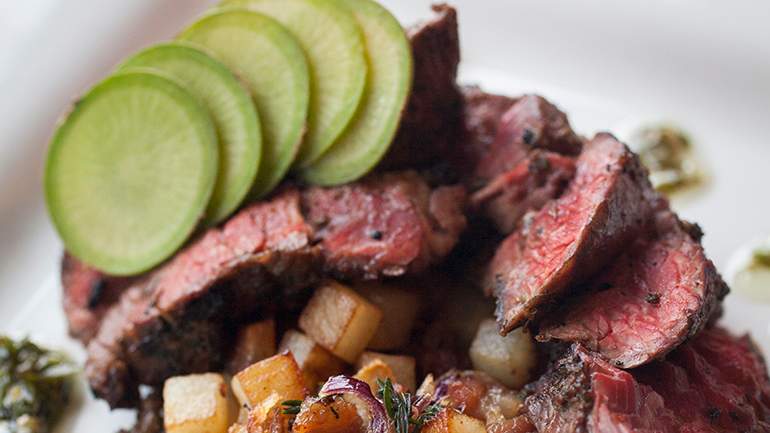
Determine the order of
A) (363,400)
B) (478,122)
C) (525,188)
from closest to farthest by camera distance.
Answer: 1. (363,400)
2. (525,188)
3. (478,122)

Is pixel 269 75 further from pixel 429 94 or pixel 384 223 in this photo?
pixel 384 223

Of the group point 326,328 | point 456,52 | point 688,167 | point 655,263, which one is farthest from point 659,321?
point 688,167

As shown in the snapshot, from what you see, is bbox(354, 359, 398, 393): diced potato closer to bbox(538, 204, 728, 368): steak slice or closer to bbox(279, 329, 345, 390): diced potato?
bbox(279, 329, 345, 390): diced potato

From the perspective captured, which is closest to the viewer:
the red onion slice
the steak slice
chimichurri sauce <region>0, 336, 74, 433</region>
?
the red onion slice

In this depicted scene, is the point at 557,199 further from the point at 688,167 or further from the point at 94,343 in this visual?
the point at 94,343

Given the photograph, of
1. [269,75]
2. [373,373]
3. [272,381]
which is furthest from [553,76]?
[272,381]

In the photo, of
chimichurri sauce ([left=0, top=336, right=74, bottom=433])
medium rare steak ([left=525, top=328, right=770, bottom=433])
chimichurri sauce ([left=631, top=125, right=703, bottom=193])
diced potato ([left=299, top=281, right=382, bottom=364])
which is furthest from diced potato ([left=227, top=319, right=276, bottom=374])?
chimichurri sauce ([left=631, top=125, right=703, bottom=193])
